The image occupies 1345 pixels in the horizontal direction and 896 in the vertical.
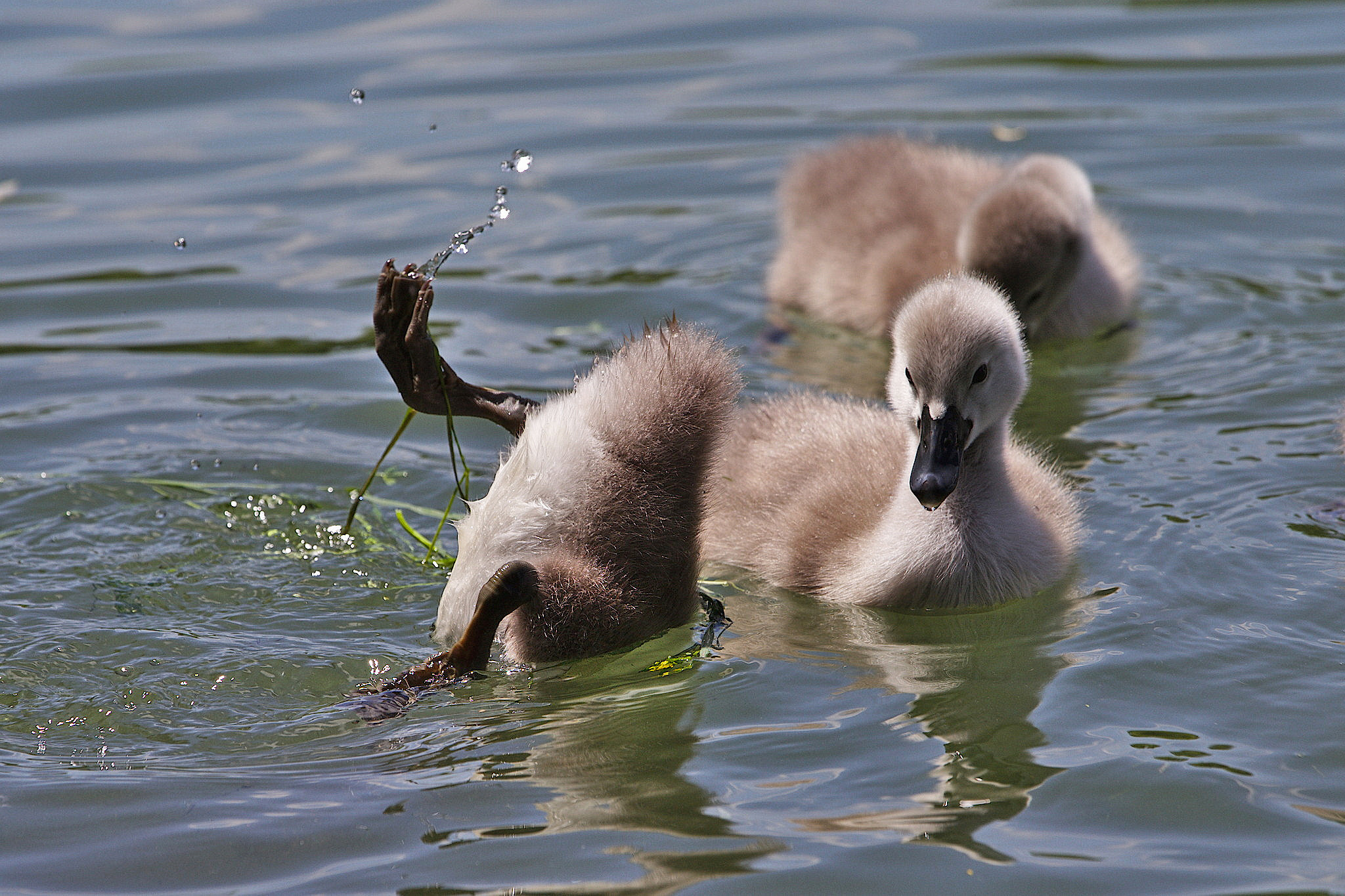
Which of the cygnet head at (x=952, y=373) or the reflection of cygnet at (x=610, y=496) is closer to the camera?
the reflection of cygnet at (x=610, y=496)

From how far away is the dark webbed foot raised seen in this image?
13.6 ft

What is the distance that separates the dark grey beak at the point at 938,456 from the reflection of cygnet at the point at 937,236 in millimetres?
2009

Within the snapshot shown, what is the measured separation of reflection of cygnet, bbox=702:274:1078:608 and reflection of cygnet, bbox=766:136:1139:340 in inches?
64.8

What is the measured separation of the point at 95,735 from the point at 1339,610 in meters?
3.13

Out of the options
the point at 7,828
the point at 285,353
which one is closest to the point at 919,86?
the point at 285,353

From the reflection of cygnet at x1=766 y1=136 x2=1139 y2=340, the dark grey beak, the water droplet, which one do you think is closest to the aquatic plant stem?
the water droplet

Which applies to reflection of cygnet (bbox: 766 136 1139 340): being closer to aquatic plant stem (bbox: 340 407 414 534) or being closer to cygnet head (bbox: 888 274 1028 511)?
cygnet head (bbox: 888 274 1028 511)

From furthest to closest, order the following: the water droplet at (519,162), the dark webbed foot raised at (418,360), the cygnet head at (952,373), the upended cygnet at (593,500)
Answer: the water droplet at (519,162)
the cygnet head at (952,373)
the dark webbed foot raised at (418,360)
the upended cygnet at (593,500)

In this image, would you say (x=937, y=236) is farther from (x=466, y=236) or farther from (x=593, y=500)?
(x=593, y=500)

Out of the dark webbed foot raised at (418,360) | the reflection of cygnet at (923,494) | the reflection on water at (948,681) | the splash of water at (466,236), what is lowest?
the reflection on water at (948,681)

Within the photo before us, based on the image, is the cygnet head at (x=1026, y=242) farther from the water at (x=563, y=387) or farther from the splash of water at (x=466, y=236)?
the splash of water at (x=466, y=236)

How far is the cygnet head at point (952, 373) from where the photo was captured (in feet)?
14.4

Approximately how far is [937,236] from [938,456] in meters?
2.72

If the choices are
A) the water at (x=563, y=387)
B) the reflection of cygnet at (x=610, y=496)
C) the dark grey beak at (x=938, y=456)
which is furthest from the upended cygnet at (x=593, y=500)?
the dark grey beak at (x=938, y=456)
